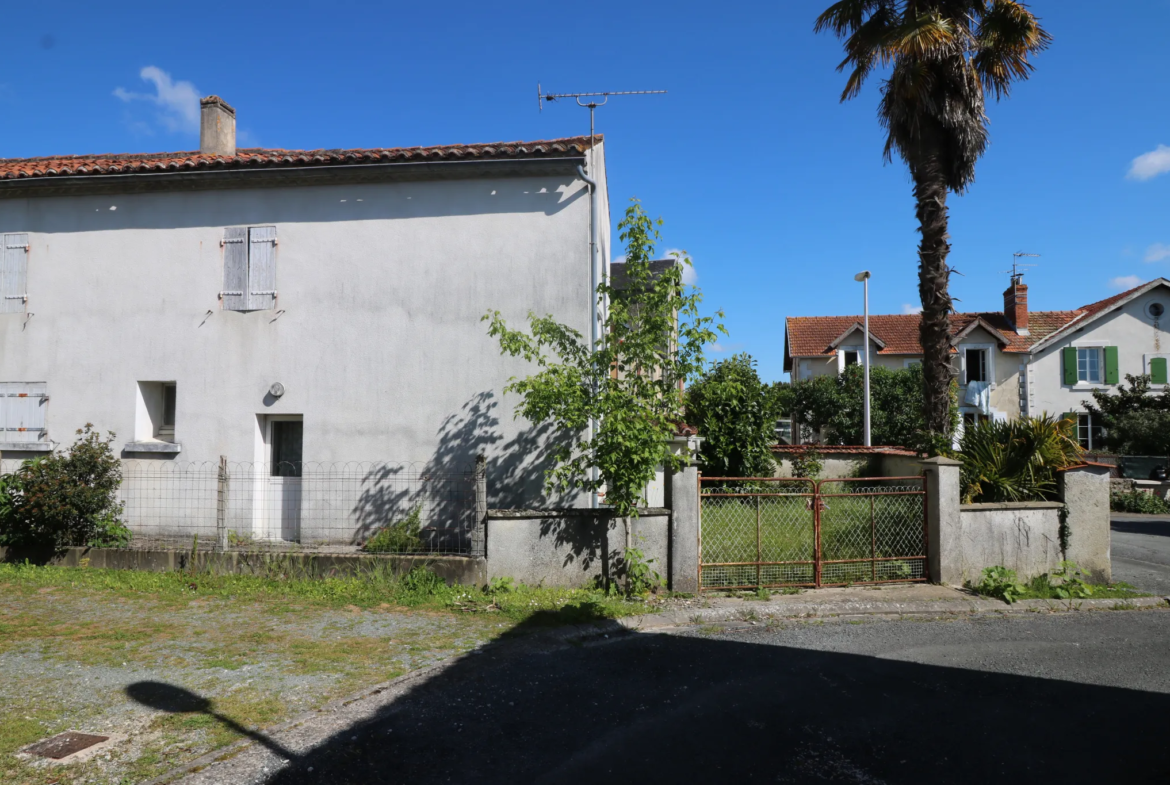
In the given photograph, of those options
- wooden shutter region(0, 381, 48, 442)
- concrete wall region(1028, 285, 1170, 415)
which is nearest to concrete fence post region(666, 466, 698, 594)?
wooden shutter region(0, 381, 48, 442)

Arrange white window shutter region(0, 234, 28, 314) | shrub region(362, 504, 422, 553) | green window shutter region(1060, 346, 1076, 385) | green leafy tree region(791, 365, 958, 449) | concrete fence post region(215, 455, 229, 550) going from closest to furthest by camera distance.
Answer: concrete fence post region(215, 455, 229, 550)
shrub region(362, 504, 422, 553)
white window shutter region(0, 234, 28, 314)
green leafy tree region(791, 365, 958, 449)
green window shutter region(1060, 346, 1076, 385)

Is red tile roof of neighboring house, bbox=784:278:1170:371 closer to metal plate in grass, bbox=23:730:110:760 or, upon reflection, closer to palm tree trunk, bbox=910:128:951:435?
palm tree trunk, bbox=910:128:951:435

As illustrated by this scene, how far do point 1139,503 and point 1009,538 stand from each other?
13644 millimetres

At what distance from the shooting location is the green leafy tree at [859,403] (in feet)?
85.2

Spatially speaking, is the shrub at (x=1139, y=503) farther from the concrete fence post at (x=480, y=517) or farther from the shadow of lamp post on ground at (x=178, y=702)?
the shadow of lamp post on ground at (x=178, y=702)

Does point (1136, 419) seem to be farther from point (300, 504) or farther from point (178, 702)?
point (178, 702)

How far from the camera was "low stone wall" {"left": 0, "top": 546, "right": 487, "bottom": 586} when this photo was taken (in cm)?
834

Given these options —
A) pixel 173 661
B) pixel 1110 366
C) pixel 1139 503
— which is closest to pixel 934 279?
pixel 173 661

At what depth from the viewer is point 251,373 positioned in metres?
10.4

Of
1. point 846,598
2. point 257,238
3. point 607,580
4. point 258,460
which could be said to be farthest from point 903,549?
point 257,238

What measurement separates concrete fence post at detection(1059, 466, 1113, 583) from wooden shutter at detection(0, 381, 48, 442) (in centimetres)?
1433

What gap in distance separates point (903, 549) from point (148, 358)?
425 inches

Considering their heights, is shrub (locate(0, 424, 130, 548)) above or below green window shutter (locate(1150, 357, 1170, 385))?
below

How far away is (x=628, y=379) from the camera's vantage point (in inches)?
334
